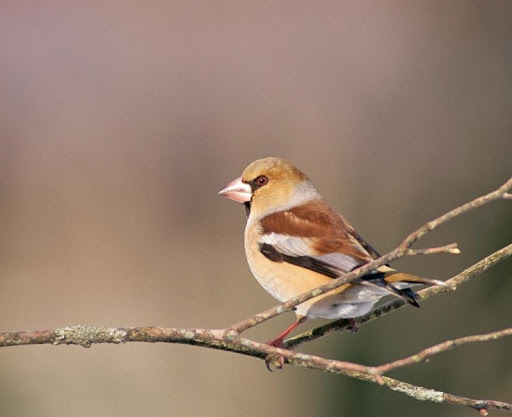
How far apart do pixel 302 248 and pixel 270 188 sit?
0.61m

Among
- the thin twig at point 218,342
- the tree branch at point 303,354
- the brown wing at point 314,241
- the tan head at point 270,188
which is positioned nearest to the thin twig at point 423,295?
the tree branch at point 303,354

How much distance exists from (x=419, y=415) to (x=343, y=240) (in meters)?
4.25

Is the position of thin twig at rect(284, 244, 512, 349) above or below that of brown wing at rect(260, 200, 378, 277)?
below

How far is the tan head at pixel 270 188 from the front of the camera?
396 centimetres

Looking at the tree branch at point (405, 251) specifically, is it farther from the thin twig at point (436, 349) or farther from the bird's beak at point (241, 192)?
the bird's beak at point (241, 192)

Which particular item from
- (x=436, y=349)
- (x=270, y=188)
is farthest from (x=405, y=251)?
(x=270, y=188)

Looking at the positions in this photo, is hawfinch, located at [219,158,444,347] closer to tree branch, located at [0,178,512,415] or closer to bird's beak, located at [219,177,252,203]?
bird's beak, located at [219,177,252,203]

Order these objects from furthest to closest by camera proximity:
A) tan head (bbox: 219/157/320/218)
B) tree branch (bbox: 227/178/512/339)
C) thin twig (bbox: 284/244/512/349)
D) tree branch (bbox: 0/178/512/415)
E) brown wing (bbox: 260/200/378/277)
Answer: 1. tan head (bbox: 219/157/320/218)
2. brown wing (bbox: 260/200/378/277)
3. thin twig (bbox: 284/244/512/349)
4. tree branch (bbox: 0/178/512/415)
5. tree branch (bbox: 227/178/512/339)

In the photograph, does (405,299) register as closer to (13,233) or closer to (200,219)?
(200,219)

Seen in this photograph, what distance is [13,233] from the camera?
10836 millimetres

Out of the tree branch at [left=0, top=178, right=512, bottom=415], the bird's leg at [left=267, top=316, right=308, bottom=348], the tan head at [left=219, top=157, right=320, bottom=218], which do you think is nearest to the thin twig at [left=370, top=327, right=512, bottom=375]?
the tree branch at [left=0, top=178, right=512, bottom=415]

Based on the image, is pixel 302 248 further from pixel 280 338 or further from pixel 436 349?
pixel 436 349

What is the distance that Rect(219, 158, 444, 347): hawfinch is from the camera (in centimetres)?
321

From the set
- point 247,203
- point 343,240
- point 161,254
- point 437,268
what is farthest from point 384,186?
point 343,240
